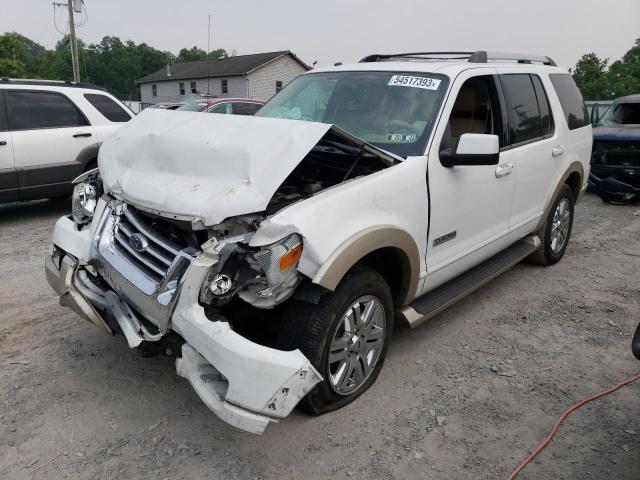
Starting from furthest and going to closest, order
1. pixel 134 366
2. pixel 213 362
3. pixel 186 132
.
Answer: pixel 134 366 < pixel 186 132 < pixel 213 362

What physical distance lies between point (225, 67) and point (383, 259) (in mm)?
43584

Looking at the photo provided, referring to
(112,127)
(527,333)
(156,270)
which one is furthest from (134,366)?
(112,127)

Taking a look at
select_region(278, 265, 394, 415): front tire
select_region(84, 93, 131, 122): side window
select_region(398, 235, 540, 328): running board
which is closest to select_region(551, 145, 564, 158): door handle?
select_region(398, 235, 540, 328): running board

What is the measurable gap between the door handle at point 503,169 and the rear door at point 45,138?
5.63 metres

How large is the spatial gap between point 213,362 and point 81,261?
4.24 ft

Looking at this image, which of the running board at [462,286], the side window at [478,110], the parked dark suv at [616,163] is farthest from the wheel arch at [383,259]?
the parked dark suv at [616,163]

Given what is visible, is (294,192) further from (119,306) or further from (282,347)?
(119,306)

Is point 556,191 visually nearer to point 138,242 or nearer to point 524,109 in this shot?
point 524,109

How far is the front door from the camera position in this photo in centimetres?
335

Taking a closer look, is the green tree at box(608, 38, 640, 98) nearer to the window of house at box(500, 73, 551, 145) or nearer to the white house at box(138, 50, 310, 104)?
the white house at box(138, 50, 310, 104)

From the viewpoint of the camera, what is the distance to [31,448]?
8.72 feet

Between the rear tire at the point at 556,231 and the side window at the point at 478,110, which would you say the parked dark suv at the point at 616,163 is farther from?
the side window at the point at 478,110

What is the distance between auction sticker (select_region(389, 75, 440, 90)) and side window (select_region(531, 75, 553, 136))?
153 centimetres

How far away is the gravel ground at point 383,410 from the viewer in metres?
2.60
